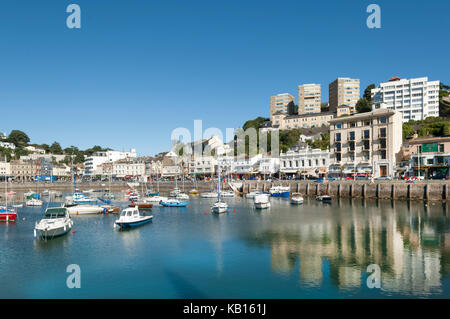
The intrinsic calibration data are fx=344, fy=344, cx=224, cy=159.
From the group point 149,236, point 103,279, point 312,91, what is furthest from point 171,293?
point 312,91

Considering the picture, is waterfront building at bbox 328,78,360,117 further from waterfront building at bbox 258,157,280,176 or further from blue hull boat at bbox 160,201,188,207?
blue hull boat at bbox 160,201,188,207

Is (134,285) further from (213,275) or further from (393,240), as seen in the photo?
(393,240)

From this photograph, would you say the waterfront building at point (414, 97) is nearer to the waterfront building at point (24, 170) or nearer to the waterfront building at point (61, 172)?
the waterfront building at point (61, 172)

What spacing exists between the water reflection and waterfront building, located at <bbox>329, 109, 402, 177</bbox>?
31.9 metres

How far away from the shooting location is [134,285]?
978 inches

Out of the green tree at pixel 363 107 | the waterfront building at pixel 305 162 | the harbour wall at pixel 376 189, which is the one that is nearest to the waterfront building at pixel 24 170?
the waterfront building at pixel 305 162

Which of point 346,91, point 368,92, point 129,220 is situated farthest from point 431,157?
point 346,91

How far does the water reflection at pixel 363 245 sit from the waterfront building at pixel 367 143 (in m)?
31.9

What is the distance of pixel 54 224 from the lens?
40.2m

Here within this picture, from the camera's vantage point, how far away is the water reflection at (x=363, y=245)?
2548 cm

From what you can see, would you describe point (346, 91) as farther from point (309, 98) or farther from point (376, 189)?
point (376, 189)

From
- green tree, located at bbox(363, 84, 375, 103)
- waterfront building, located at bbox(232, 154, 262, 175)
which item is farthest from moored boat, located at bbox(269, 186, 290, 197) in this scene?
green tree, located at bbox(363, 84, 375, 103)

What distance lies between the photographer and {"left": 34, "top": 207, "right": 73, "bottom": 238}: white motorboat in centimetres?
3938

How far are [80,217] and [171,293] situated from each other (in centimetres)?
4130
